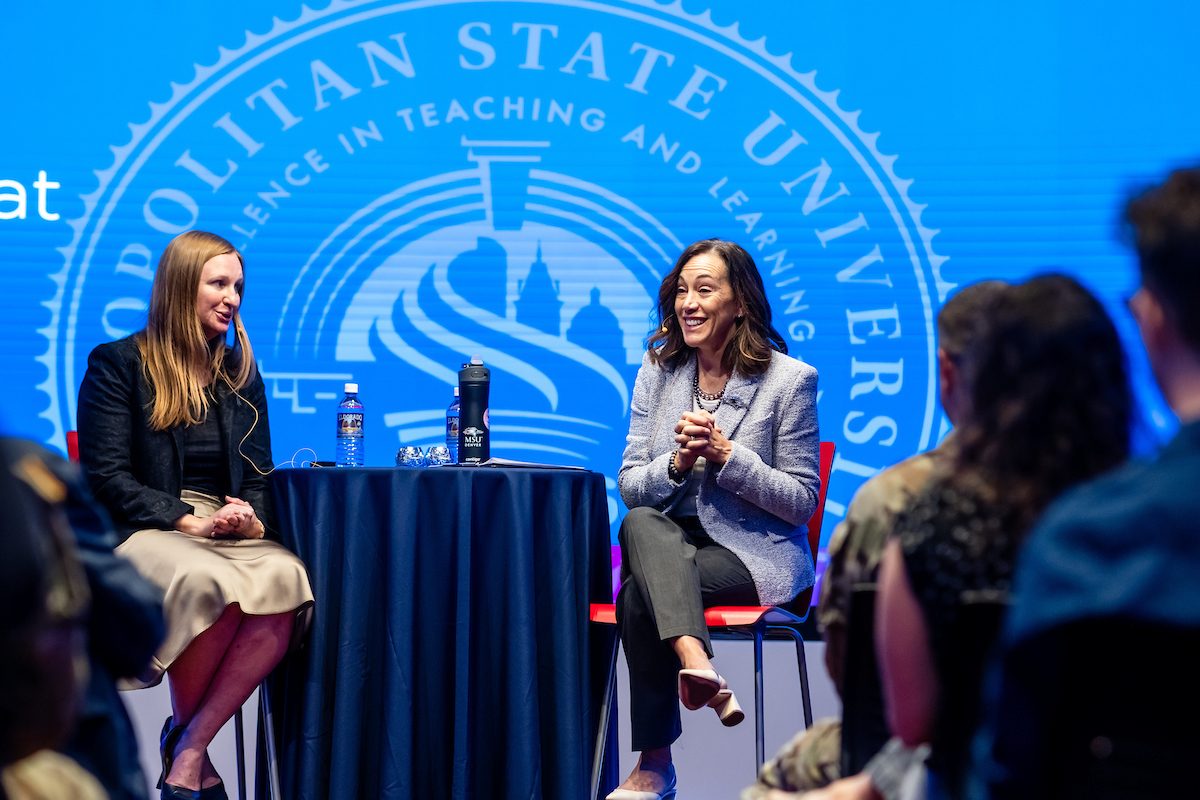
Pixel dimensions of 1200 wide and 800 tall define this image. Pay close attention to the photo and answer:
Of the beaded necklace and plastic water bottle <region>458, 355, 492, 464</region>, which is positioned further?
the beaded necklace

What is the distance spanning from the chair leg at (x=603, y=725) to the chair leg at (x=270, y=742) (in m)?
0.68

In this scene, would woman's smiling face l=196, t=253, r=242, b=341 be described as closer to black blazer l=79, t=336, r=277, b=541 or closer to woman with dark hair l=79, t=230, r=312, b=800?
woman with dark hair l=79, t=230, r=312, b=800

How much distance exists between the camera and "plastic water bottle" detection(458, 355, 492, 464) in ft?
9.96

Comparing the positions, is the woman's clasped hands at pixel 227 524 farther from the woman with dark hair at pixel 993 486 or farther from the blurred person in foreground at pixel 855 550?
the woman with dark hair at pixel 993 486

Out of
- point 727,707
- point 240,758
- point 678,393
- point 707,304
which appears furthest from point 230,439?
point 727,707

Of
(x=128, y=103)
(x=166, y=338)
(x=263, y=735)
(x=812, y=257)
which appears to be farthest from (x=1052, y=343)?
(x=128, y=103)

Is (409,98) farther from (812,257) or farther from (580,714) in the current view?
(580,714)

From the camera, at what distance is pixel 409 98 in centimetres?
421

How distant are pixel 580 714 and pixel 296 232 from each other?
217 cm

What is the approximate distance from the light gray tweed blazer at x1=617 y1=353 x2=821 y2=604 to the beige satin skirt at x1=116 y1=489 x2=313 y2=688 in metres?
0.86

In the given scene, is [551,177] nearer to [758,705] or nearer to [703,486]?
[703,486]

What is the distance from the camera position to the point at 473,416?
3.08 m

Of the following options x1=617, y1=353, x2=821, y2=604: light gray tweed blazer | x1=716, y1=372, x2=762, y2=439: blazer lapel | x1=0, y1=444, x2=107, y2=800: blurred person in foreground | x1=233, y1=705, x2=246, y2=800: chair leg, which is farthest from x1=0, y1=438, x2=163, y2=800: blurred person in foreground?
x1=716, y1=372, x2=762, y2=439: blazer lapel

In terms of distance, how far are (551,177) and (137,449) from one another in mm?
1722
